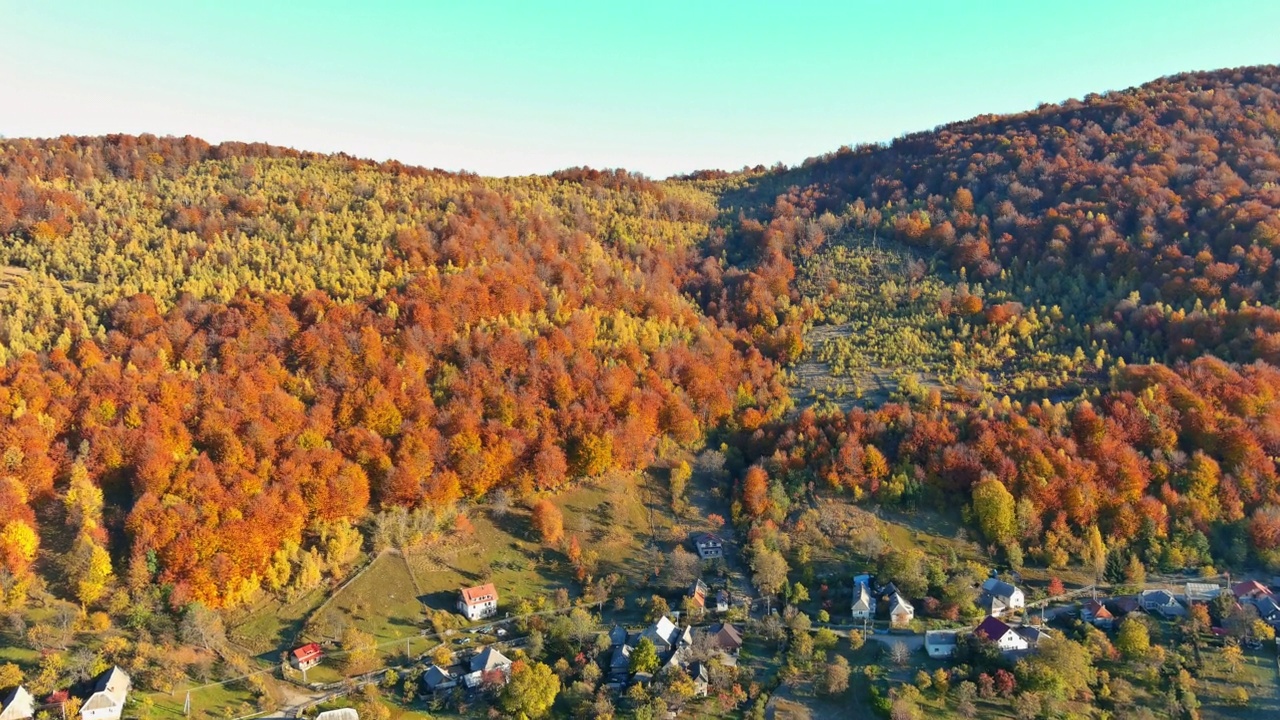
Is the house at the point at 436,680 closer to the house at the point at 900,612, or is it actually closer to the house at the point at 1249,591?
the house at the point at 900,612

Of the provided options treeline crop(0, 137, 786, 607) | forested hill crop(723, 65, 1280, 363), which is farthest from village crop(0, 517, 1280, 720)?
forested hill crop(723, 65, 1280, 363)

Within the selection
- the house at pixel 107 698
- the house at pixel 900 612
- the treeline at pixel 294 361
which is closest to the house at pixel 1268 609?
the house at pixel 900 612

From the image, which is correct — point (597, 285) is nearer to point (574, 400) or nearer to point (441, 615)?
point (574, 400)

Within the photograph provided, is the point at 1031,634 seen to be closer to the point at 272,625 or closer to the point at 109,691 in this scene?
the point at 272,625

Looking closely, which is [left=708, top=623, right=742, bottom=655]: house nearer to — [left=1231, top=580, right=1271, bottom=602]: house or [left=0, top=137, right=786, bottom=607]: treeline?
[left=0, top=137, right=786, bottom=607]: treeline

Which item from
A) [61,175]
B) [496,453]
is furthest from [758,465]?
[61,175]

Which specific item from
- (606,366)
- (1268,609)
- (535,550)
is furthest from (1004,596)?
(606,366)
